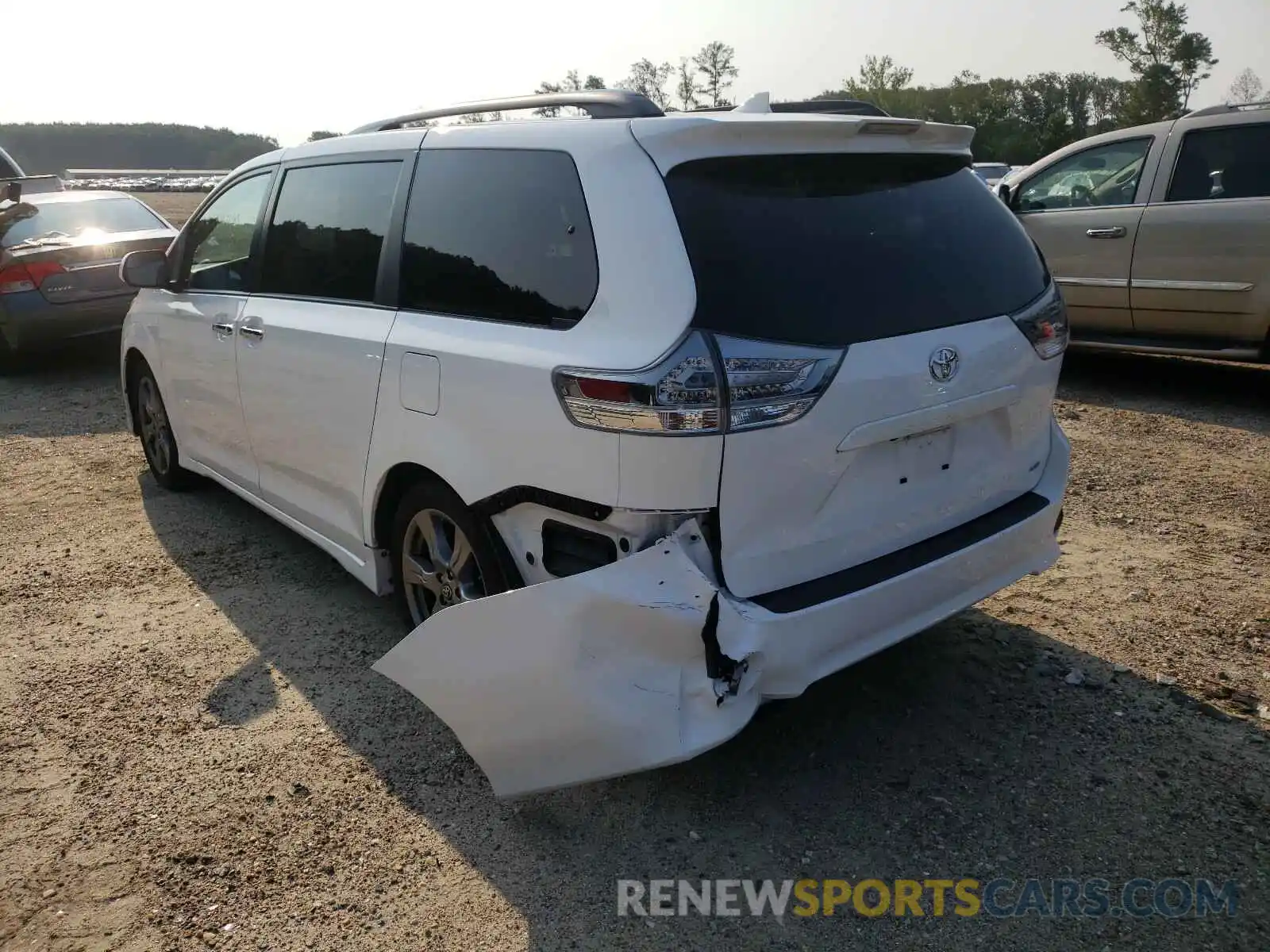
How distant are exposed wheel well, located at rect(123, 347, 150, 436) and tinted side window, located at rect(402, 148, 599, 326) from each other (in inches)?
119

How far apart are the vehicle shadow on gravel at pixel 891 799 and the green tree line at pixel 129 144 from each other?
10015cm

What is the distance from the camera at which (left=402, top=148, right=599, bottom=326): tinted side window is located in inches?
107

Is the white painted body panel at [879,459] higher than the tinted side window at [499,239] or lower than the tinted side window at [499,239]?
lower

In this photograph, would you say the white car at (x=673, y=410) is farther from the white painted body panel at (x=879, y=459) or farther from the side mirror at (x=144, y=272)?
the side mirror at (x=144, y=272)

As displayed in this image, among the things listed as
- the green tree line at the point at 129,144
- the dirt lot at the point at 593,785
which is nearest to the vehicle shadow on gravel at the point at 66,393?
the dirt lot at the point at 593,785

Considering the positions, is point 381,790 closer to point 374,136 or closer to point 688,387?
point 688,387

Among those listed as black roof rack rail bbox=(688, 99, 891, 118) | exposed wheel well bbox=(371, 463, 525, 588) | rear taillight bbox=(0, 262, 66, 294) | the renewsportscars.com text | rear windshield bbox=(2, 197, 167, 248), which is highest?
black roof rack rail bbox=(688, 99, 891, 118)

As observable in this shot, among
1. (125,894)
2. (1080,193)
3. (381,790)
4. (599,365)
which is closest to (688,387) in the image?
(599,365)

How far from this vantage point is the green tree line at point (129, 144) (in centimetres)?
9519

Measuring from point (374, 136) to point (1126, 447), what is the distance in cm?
461

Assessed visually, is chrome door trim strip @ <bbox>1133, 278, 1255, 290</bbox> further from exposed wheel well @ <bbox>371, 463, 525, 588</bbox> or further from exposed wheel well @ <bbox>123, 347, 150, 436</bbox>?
exposed wheel well @ <bbox>123, 347, 150, 436</bbox>

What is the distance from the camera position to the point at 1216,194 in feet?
22.0

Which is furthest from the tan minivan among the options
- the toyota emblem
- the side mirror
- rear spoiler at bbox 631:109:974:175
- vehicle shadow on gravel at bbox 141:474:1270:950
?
the side mirror

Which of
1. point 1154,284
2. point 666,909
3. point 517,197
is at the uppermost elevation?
point 517,197
